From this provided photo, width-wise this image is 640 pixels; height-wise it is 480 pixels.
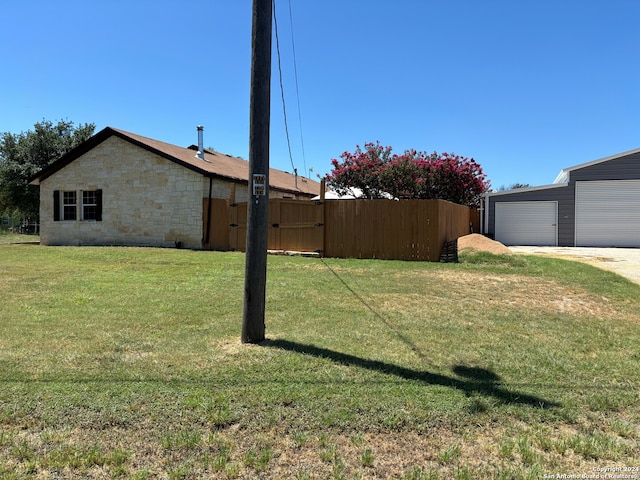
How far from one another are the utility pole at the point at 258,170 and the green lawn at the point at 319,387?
405mm

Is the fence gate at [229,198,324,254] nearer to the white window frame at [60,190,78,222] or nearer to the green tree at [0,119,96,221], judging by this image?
the white window frame at [60,190,78,222]

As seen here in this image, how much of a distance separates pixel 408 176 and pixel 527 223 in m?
6.56

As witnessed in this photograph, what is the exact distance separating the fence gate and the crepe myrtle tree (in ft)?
29.9

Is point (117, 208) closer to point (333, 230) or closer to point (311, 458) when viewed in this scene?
point (333, 230)

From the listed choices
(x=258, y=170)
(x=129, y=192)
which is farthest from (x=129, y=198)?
(x=258, y=170)

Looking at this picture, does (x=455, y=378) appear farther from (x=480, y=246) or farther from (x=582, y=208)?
→ (x=582, y=208)

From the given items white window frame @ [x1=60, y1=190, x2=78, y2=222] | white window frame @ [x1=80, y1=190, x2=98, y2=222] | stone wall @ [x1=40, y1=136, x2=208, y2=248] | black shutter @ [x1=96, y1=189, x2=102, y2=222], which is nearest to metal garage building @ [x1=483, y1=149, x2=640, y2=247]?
stone wall @ [x1=40, y1=136, x2=208, y2=248]

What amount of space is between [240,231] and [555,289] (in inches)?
411

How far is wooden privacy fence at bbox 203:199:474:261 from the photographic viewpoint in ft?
43.7

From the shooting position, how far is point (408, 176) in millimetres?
22359

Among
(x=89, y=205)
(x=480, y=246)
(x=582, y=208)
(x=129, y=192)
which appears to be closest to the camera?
(x=480, y=246)

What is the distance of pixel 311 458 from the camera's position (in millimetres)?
2725

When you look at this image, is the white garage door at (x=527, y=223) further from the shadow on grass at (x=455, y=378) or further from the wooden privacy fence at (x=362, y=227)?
the shadow on grass at (x=455, y=378)

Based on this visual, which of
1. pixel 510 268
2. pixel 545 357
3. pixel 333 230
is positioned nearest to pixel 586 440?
pixel 545 357
